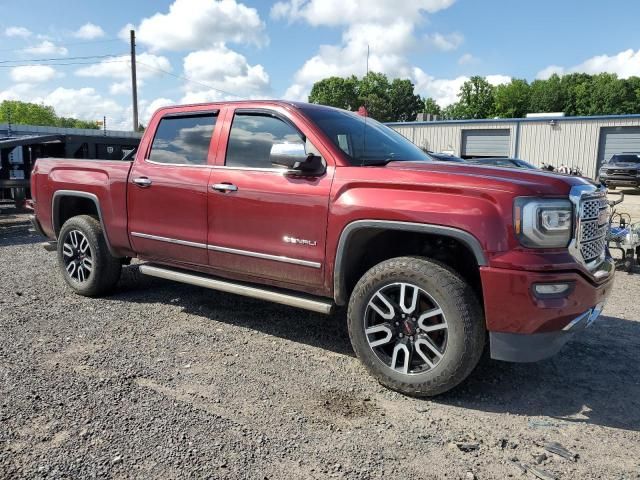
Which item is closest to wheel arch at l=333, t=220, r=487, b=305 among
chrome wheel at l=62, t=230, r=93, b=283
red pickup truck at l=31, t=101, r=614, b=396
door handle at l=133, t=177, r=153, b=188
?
red pickup truck at l=31, t=101, r=614, b=396

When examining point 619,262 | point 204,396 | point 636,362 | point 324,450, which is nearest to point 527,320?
point 324,450

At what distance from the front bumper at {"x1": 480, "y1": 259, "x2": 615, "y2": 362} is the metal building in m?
28.9

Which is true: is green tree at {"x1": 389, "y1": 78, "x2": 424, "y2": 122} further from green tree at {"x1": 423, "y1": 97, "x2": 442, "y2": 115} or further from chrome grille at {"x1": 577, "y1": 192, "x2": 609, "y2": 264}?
chrome grille at {"x1": 577, "y1": 192, "x2": 609, "y2": 264}

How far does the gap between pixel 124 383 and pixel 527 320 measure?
2.58 meters

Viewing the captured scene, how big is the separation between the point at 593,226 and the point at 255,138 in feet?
8.34

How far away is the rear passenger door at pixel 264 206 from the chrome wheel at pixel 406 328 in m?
0.53

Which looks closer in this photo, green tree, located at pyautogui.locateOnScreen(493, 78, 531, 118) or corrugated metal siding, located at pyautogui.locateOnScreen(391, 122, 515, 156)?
corrugated metal siding, located at pyautogui.locateOnScreen(391, 122, 515, 156)

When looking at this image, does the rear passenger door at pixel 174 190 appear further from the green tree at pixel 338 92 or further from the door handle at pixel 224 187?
the green tree at pixel 338 92

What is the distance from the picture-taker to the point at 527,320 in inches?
122

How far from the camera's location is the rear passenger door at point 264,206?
3.83 meters

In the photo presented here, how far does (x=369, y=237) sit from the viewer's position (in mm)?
3746

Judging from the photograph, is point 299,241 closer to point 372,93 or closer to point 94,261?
point 94,261

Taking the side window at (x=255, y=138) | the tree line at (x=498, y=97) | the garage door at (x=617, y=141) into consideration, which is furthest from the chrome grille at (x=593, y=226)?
the tree line at (x=498, y=97)

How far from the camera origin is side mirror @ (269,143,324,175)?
372cm
